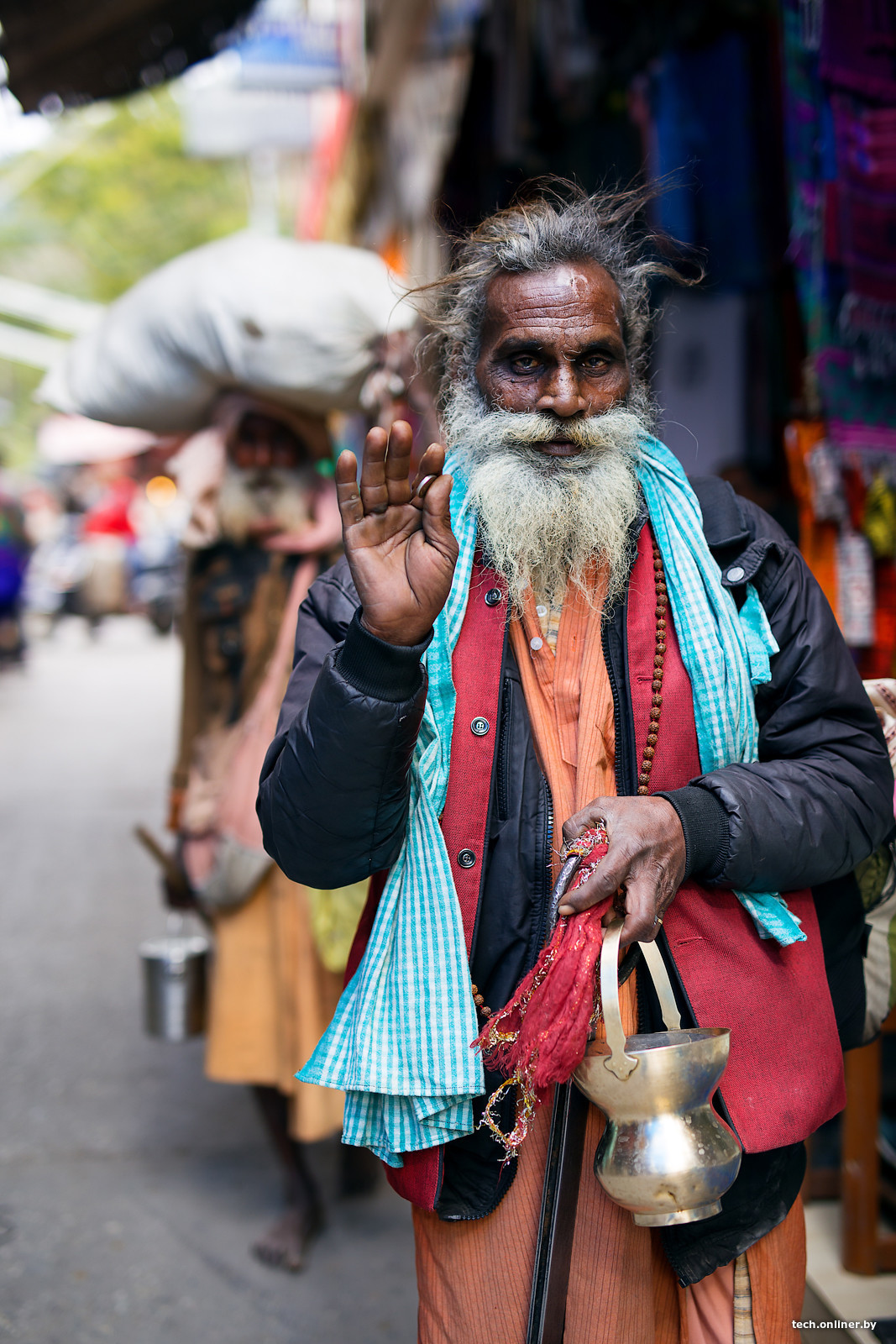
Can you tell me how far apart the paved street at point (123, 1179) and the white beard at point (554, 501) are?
2014 mm

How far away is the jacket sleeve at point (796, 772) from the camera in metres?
1.37

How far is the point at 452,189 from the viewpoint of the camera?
5.09 meters

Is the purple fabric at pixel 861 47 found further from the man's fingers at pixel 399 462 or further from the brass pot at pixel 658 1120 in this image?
the brass pot at pixel 658 1120

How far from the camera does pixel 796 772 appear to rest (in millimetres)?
1440

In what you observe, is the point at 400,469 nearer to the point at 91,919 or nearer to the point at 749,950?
the point at 749,950

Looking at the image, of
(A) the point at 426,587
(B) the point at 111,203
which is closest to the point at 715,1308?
(A) the point at 426,587

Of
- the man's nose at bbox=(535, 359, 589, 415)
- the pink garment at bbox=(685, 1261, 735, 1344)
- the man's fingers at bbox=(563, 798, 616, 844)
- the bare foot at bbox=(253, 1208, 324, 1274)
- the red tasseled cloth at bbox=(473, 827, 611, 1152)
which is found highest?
the man's nose at bbox=(535, 359, 589, 415)

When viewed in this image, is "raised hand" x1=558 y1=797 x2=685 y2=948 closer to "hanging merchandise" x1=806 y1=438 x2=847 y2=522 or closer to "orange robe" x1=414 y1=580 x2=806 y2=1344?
"orange robe" x1=414 y1=580 x2=806 y2=1344

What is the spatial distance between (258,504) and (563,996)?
2176 mm

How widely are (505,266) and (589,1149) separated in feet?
4.19

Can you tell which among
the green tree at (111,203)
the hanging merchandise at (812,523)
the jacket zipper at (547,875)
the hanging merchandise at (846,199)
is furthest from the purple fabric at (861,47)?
the green tree at (111,203)

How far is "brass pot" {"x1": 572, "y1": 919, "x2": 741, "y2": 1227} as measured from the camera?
1.22 meters

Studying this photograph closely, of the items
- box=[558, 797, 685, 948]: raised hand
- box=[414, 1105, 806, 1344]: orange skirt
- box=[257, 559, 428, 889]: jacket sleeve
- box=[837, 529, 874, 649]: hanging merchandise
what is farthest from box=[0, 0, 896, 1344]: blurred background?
box=[257, 559, 428, 889]: jacket sleeve

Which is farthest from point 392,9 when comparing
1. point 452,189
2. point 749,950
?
point 749,950
